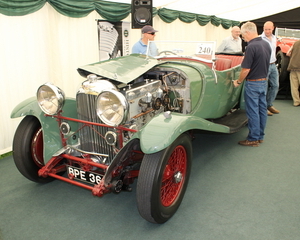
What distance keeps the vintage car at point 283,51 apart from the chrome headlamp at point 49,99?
624 centimetres

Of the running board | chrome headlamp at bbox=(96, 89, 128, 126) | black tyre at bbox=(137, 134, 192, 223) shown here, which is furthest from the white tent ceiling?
black tyre at bbox=(137, 134, 192, 223)

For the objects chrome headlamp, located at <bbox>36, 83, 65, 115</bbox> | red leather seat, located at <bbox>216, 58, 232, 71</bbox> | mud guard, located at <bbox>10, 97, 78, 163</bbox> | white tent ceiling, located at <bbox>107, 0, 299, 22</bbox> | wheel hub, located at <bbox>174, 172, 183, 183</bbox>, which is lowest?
wheel hub, located at <bbox>174, 172, 183, 183</bbox>

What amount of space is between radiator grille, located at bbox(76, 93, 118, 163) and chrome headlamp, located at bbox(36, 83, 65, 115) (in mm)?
173

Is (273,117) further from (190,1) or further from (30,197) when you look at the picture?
(30,197)

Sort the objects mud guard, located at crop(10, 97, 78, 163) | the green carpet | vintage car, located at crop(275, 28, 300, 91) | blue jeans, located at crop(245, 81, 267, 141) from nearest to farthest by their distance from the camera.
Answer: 1. the green carpet
2. mud guard, located at crop(10, 97, 78, 163)
3. blue jeans, located at crop(245, 81, 267, 141)
4. vintage car, located at crop(275, 28, 300, 91)

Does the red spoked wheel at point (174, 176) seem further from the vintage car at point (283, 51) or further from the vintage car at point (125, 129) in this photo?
the vintage car at point (283, 51)

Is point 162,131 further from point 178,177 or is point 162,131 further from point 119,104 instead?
point 178,177

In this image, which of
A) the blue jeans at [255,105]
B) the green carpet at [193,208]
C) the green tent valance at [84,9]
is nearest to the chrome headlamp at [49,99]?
the green carpet at [193,208]

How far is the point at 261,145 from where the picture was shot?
4.00 metres

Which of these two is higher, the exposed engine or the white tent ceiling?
the white tent ceiling

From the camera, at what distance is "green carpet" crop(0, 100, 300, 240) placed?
85.7 inches

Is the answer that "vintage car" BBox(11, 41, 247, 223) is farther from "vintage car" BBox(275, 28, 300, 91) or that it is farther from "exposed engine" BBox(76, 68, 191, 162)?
"vintage car" BBox(275, 28, 300, 91)

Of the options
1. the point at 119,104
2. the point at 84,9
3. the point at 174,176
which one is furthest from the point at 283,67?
the point at 119,104

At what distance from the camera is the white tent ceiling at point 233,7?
6.87 m
